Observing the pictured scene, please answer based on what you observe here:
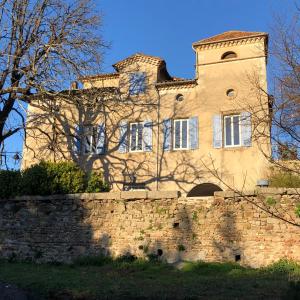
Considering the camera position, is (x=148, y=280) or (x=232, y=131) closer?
(x=148, y=280)

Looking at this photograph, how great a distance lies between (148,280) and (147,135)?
34.9ft

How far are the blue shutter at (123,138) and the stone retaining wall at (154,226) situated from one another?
21.6ft

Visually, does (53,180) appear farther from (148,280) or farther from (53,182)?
(148,280)

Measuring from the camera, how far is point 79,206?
45.3 feet

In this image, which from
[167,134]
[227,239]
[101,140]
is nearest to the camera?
[227,239]

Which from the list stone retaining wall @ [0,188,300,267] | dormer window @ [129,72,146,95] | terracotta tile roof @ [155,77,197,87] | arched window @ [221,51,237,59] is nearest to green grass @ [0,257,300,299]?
stone retaining wall @ [0,188,300,267]

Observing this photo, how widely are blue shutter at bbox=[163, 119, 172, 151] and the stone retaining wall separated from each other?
6.57m

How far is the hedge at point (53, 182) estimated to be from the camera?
46.9 feet

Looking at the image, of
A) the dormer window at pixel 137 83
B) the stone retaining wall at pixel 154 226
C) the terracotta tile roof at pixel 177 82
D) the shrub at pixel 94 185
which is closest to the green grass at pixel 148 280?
the stone retaining wall at pixel 154 226

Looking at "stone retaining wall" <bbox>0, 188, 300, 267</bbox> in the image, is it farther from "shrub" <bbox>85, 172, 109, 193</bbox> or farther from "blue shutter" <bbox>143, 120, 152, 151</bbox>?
"blue shutter" <bbox>143, 120, 152, 151</bbox>

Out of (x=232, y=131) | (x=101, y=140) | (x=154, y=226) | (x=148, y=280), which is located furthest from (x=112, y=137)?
(x=148, y=280)

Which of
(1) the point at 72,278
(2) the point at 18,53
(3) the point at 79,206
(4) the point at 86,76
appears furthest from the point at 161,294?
(2) the point at 18,53

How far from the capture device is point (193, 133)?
19453 millimetres

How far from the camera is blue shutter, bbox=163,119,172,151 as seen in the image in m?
19.6
